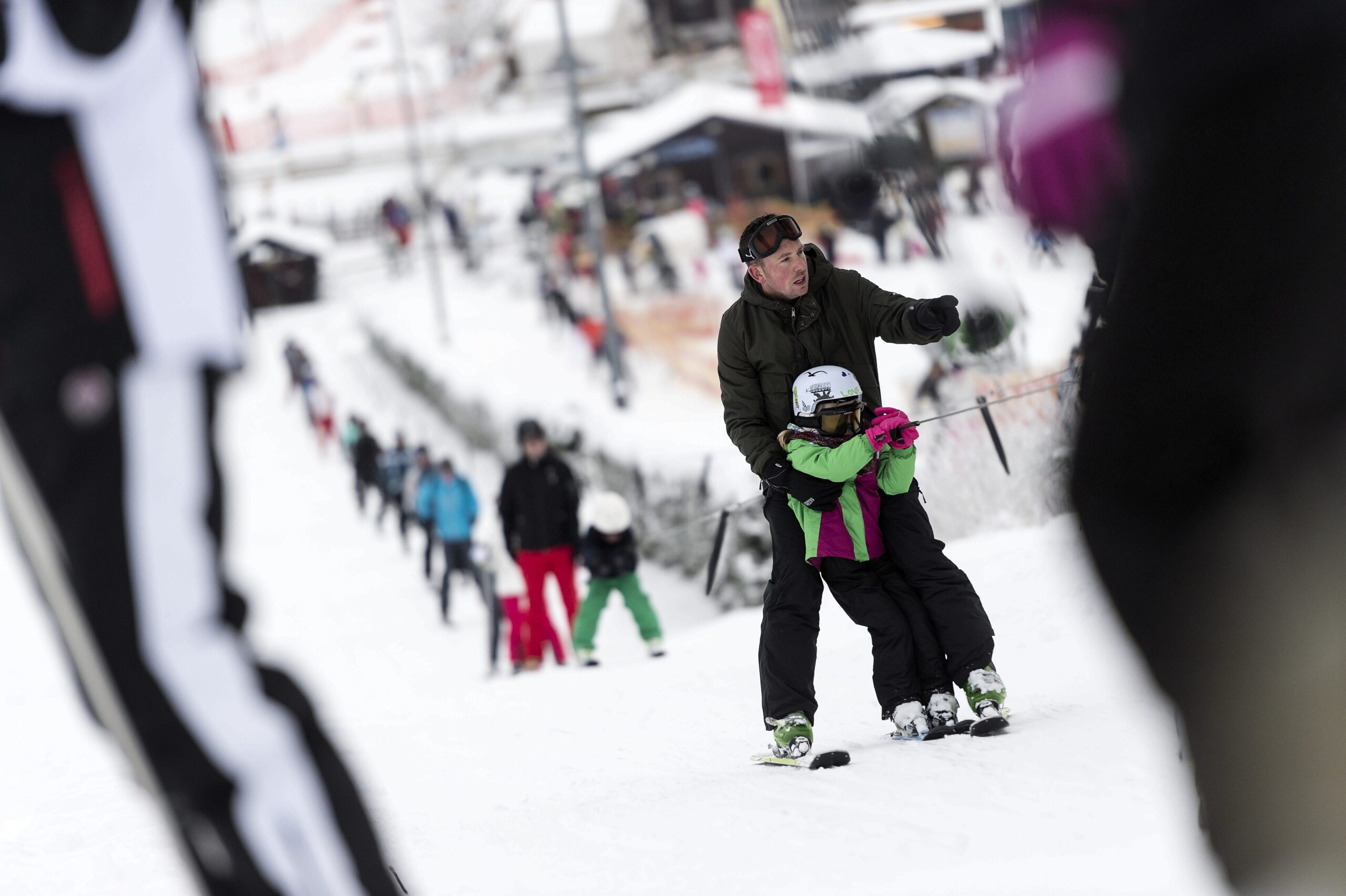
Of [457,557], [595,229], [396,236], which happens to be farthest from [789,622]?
[396,236]

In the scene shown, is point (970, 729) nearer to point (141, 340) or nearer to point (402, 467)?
point (141, 340)

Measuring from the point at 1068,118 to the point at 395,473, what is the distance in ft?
52.1

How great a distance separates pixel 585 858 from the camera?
10.9 feet

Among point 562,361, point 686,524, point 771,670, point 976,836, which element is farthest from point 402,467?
point 976,836

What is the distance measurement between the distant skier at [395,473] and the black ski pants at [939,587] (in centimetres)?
1254

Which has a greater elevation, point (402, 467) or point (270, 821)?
point (270, 821)

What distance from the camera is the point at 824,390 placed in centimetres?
395

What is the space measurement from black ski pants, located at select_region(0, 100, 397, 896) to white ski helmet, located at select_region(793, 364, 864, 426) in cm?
256

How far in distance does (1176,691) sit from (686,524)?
10.5m

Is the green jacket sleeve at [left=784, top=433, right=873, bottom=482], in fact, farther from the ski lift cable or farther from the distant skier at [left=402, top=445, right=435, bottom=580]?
the distant skier at [left=402, top=445, right=435, bottom=580]

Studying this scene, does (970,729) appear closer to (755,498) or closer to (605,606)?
(605,606)

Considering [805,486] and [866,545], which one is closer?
[805,486]

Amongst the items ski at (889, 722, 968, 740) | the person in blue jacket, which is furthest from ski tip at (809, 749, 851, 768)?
the person in blue jacket

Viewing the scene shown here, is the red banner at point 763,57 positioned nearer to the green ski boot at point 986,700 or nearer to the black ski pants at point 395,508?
the black ski pants at point 395,508
